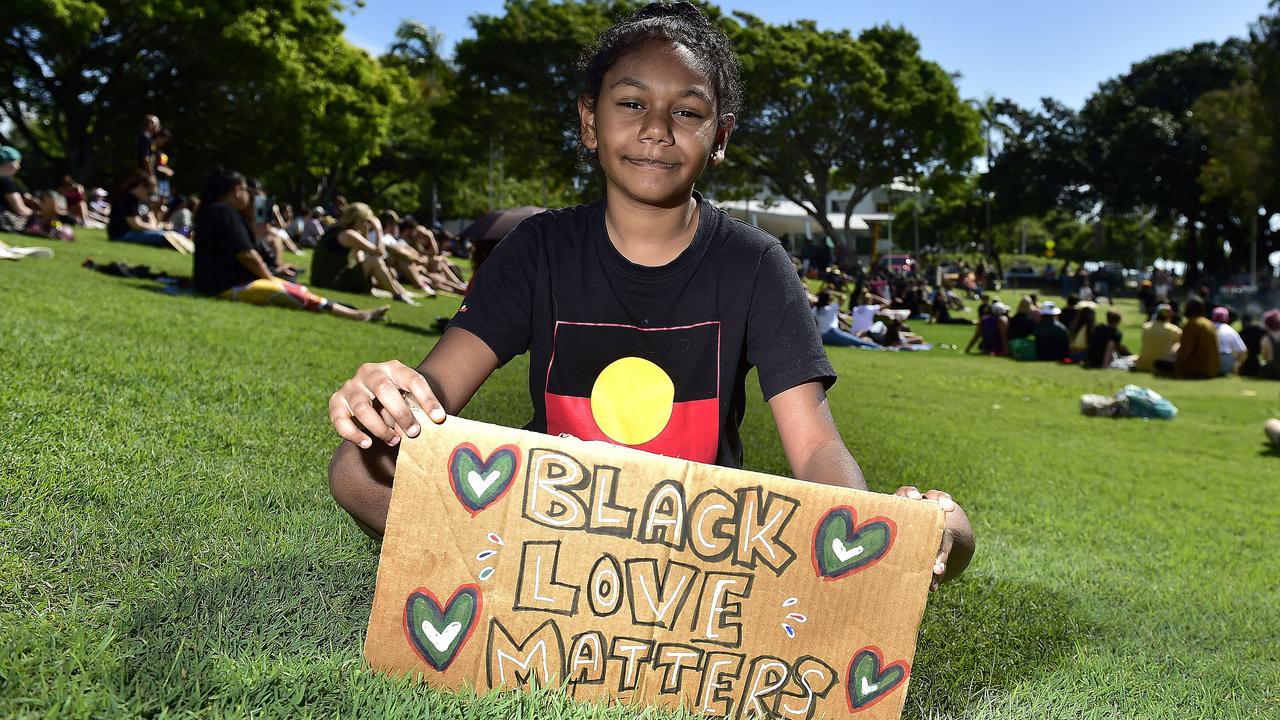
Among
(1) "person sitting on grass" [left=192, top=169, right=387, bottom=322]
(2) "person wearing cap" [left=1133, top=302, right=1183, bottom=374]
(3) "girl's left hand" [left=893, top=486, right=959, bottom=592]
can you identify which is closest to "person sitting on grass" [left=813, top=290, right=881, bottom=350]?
(2) "person wearing cap" [left=1133, top=302, right=1183, bottom=374]

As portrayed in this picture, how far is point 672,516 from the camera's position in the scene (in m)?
1.90

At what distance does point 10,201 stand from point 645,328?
1447 centimetres

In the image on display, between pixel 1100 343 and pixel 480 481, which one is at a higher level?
pixel 480 481

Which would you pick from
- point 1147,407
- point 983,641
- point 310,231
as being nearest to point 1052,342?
point 1147,407

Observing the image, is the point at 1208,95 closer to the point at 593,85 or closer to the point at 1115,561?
the point at 1115,561

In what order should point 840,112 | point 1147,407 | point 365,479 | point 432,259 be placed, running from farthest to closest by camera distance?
1. point 840,112
2. point 432,259
3. point 1147,407
4. point 365,479

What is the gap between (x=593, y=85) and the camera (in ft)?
8.43

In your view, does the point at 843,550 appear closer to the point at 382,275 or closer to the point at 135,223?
the point at 382,275

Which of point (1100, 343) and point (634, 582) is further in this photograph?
point (1100, 343)

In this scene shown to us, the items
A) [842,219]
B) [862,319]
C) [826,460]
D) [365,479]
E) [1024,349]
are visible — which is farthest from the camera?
[842,219]

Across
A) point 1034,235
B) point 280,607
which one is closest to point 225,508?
point 280,607

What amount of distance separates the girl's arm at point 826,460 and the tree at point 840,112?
35.3m

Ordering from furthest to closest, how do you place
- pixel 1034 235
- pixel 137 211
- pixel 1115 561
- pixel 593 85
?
pixel 1034 235 → pixel 137 211 → pixel 1115 561 → pixel 593 85

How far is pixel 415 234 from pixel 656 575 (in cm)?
1735
